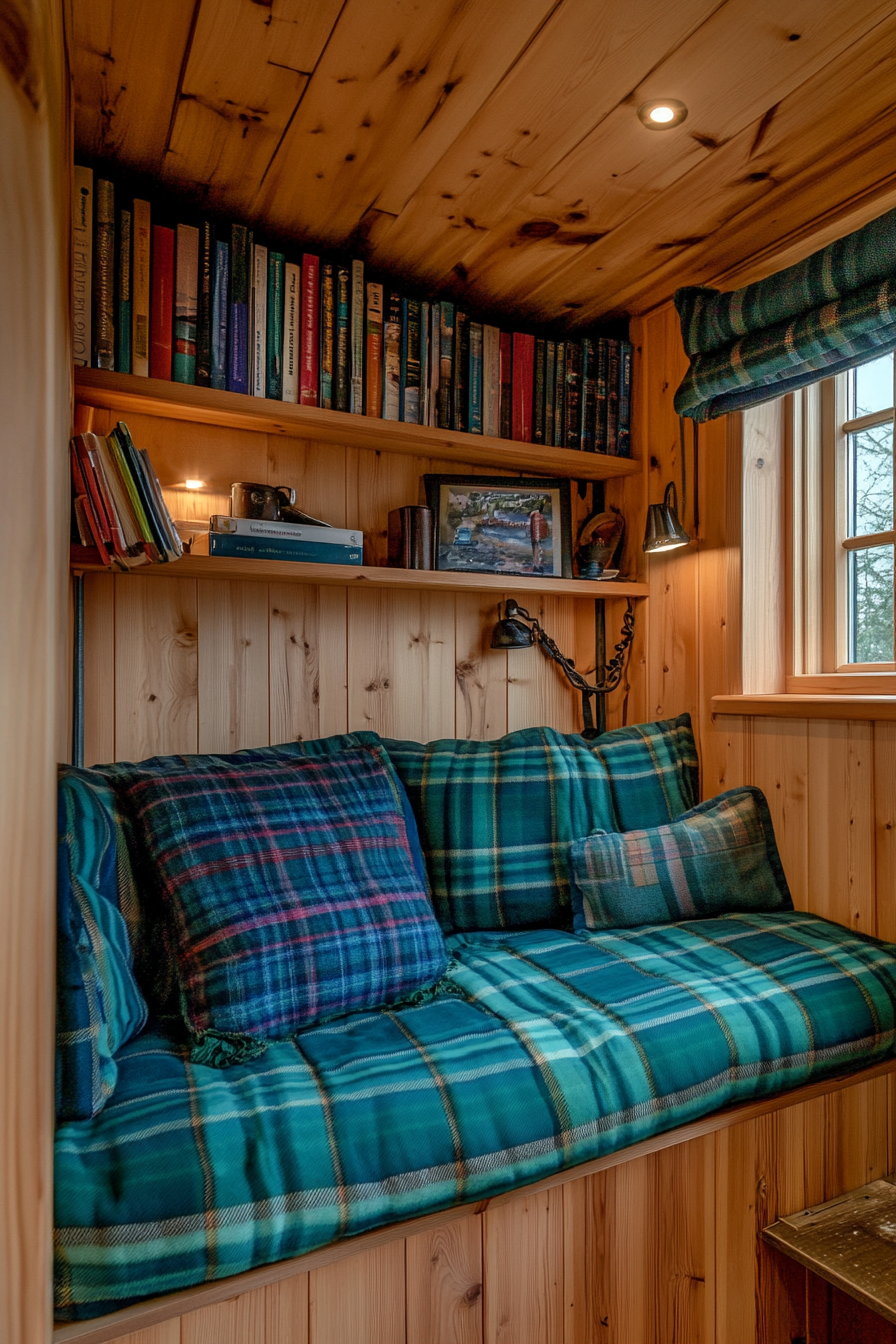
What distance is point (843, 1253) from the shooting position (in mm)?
1180

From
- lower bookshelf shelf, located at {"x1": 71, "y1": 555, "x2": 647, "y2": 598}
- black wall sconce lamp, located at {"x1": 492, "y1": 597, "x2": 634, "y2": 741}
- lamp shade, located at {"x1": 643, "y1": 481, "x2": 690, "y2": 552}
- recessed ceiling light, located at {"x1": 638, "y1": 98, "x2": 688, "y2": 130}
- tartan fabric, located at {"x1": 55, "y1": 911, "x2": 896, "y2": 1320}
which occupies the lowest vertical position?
tartan fabric, located at {"x1": 55, "y1": 911, "x2": 896, "y2": 1320}

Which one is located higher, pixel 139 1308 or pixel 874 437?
pixel 874 437

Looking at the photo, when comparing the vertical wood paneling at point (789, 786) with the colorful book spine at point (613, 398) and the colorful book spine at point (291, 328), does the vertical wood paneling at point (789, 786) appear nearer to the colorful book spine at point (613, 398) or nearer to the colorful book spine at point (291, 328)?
the colorful book spine at point (613, 398)

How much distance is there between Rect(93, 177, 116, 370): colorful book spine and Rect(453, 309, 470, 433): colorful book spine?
801mm

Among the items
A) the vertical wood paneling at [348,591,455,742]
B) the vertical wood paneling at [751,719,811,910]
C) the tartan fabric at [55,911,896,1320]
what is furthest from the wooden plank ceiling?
the tartan fabric at [55,911,896,1320]

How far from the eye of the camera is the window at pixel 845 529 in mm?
1770

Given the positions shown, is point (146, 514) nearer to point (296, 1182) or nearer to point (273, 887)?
point (273, 887)

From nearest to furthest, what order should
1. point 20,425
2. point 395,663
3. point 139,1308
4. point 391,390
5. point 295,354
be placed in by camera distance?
point 20,425
point 139,1308
point 295,354
point 391,390
point 395,663

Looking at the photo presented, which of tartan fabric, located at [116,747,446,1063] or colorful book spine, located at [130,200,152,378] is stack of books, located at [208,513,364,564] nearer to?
colorful book spine, located at [130,200,152,378]

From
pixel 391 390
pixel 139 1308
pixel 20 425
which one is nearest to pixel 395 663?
pixel 391 390

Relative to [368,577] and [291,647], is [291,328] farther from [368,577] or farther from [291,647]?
[291,647]

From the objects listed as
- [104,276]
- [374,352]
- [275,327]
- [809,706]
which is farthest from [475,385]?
[809,706]

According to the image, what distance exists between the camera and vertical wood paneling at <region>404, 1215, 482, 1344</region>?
992 millimetres

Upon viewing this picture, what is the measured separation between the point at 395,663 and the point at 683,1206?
1.28m
